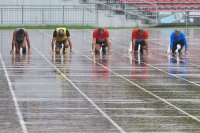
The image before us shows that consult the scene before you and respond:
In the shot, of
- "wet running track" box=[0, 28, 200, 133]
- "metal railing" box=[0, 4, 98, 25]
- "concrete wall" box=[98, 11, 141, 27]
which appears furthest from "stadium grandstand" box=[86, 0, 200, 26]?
"wet running track" box=[0, 28, 200, 133]

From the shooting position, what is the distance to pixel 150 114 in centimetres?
1490

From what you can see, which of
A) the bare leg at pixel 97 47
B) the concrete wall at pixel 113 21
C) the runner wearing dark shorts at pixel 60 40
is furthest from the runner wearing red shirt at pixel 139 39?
the concrete wall at pixel 113 21

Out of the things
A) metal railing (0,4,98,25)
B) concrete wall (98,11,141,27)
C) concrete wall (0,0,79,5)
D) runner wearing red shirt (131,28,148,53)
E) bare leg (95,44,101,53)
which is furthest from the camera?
concrete wall (98,11,141,27)

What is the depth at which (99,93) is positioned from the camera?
60.1 ft

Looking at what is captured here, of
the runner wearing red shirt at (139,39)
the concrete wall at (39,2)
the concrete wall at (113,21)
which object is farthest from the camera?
the concrete wall at (113,21)

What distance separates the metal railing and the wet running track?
28065 millimetres

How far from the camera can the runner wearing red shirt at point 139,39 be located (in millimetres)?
32206

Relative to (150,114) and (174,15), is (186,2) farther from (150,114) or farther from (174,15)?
(150,114)

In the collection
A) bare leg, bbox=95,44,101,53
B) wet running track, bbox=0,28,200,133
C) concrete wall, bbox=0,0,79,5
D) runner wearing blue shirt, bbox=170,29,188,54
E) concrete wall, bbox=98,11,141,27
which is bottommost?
wet running track, bbox=0,28,200,133

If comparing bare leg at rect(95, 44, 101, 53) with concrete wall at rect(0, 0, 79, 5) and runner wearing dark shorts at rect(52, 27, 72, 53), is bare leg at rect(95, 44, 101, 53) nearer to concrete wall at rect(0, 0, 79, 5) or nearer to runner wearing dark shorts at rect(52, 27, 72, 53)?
runner wearing dark shorts at rect(52, 27, 72, 53)

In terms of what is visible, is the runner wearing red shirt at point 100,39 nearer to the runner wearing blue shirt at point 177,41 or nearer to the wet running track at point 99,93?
the wet running track at point 99,93

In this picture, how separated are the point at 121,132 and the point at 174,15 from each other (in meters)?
48.9

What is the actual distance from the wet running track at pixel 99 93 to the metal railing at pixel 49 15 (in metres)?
28.1

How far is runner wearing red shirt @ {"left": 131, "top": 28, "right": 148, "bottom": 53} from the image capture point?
32206 mm
